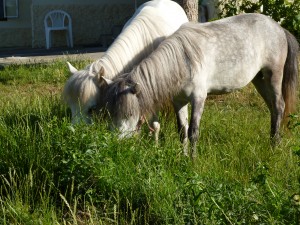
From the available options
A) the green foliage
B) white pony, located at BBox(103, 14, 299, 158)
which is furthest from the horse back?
the green foliage

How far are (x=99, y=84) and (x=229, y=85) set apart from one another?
139 cm

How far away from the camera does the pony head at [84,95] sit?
598 centimetres

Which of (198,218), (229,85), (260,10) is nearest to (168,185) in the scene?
(198,218)

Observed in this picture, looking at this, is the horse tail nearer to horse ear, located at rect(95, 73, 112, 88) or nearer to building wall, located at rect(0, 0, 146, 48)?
horse ear, located at rect(95, 73, 112, 88)

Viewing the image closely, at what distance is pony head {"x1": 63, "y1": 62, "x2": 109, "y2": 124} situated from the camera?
5984 millimetres

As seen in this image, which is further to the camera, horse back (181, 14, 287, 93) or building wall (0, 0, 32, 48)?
building wall (0, 0, 32, 48)

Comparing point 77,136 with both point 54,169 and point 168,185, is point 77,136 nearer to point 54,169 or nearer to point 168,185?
point 54,169

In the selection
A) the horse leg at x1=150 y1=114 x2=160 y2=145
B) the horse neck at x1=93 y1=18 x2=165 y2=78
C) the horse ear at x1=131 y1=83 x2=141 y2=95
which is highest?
the horse neck at x1=93 y1=18 x2=165 y2=78

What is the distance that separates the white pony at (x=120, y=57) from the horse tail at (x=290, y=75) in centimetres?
129

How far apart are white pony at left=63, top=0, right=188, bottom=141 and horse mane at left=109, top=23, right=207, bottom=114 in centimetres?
29

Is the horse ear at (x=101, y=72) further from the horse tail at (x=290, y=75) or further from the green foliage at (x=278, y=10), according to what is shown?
the green foliage at (x=278, y=10)

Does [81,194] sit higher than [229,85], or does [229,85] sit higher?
[229,85]

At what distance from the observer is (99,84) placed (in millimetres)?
6047

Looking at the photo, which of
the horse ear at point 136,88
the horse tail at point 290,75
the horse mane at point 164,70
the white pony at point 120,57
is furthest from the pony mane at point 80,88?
the horse tail at point 290,75
